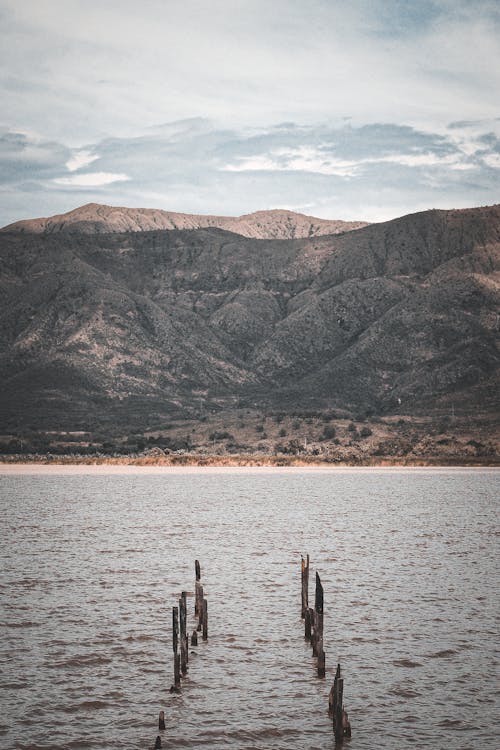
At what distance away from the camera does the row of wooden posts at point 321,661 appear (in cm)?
1577

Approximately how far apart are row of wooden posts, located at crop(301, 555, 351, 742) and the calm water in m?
0.28

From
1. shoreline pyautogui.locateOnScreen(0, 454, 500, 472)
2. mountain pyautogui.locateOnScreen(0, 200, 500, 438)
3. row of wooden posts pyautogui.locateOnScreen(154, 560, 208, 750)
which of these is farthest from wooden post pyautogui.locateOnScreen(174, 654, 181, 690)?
mountain pyautogui.locateOnScreen(0, 200, 500, 438)

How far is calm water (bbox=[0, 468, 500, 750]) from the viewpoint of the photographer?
16.8 m

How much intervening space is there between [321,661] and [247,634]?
4470 mm

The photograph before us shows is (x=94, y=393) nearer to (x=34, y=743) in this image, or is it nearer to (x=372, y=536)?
(x=372, y=536)

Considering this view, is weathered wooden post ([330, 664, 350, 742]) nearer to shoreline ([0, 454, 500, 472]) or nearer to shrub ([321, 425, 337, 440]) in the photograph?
shoreline ([0, 454, 500, 472])

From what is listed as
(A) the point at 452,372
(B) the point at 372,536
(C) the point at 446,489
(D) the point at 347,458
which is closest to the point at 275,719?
(B) the point at 372,536

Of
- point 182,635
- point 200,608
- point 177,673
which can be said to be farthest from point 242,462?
point 177,673

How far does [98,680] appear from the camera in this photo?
19.6 metres

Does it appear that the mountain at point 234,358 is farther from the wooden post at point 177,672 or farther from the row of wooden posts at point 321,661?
the wooden post at point 177,672

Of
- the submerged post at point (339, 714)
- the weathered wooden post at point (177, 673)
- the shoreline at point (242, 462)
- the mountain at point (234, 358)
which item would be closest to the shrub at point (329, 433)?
the shoreline at point (242, 462)

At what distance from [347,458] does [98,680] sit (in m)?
103

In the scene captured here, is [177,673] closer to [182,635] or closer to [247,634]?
[182,635]

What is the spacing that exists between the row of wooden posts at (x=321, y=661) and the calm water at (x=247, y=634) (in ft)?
0.91
